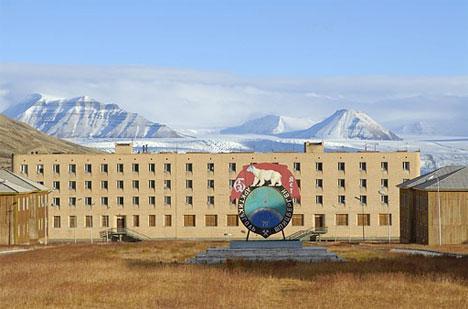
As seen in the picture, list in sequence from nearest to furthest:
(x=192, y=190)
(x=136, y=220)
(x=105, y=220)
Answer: (x=192, y=190)
(x=136, y=220)
(x=105, y=220)

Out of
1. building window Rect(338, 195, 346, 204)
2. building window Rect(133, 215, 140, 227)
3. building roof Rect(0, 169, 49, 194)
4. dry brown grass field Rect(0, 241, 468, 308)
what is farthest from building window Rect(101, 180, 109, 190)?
dry brown grass field Rect(0, 241, 468, 308)

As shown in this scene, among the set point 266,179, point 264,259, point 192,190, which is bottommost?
point 264,259

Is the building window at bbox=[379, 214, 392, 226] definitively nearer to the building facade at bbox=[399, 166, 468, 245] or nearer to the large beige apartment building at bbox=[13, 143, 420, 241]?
the large beige apartment building at bbox=[13, 143, 420, 241]

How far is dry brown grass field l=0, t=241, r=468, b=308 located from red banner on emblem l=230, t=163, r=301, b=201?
30.3 ft

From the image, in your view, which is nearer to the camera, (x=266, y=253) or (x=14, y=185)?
(x=266, y=253)

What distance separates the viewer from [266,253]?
71250mm

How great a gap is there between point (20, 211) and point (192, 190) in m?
45.5

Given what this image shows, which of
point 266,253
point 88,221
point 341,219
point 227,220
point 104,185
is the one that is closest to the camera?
point 266,253

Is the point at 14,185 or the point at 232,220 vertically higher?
the point at 14,185

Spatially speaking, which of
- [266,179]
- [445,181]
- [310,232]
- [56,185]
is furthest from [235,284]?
[56,185]

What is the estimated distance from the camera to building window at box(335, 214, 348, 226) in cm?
16650

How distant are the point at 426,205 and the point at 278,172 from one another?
56.9 meters

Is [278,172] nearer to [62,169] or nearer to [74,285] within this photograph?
[74,285]

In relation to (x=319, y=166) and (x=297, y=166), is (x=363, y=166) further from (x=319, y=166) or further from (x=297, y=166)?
(x=297, y=166)
